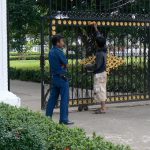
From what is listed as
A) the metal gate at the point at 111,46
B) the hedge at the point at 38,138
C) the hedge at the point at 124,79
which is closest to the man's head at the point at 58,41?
the metal gate at the point at 111,46

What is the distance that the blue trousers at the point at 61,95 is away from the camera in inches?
404

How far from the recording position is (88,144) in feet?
16.4

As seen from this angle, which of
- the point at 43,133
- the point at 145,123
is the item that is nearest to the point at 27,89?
the point at 145,123

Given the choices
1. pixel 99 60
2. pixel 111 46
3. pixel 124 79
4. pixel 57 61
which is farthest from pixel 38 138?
pixel 124 79

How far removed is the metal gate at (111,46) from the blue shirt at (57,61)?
51.2 inches

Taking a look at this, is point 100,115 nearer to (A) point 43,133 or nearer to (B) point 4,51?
(B) point 4,51

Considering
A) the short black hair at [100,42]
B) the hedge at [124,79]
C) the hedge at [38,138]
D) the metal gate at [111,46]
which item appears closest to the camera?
the hedge at [38,138]

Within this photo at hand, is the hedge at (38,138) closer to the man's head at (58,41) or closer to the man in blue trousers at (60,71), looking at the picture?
the man in blue trousers at (60,71)

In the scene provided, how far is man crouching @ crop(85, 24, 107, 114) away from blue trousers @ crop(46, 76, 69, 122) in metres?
1.43

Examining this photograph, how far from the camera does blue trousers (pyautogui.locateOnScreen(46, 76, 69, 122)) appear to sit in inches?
404

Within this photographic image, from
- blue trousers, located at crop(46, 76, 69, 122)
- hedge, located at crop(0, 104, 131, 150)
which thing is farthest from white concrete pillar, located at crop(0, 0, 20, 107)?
hedge, located at crop(0, 104, 131, 150)

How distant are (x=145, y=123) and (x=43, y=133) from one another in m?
5.53

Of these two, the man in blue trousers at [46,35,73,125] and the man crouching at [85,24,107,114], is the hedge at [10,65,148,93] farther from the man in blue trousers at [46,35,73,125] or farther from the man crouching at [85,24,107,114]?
the man in blue trousers at [46,35,73,125]

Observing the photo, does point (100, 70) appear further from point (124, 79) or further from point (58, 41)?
point (124, 79)
